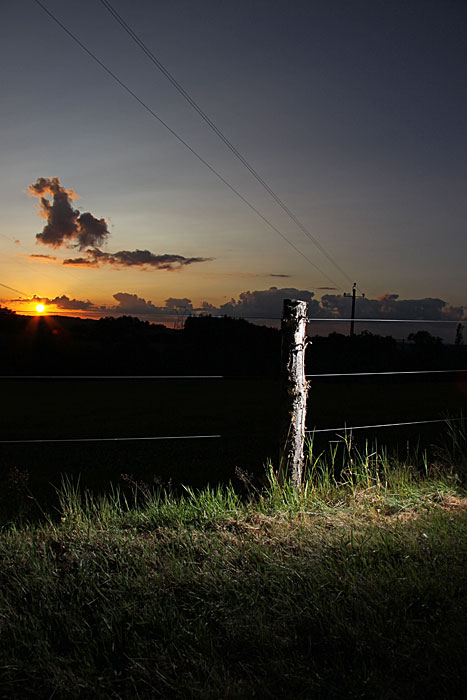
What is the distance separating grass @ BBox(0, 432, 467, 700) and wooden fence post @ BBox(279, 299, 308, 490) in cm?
49

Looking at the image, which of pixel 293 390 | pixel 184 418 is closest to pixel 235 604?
pixel 293 390

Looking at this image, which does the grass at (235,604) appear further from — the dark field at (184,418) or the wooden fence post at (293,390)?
the dark field at (184,418)

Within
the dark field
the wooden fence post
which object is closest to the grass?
the wooden fence post

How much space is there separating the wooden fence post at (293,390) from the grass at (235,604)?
486mm

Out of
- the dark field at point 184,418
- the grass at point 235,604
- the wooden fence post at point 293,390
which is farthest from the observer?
the dark field at point 184,418

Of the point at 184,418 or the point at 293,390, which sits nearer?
the point at 293,390

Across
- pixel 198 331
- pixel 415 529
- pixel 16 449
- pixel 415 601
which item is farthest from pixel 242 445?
pixel 198 331

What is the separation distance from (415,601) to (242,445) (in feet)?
27.8

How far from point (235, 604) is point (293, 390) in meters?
1.91

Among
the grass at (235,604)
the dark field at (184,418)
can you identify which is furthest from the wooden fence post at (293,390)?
the grass at (235,604)

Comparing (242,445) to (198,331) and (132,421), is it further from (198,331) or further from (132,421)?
(198,331)

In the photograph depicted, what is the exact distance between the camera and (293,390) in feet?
13.8

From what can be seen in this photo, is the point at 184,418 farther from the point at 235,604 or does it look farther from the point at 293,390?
the point at 235,604

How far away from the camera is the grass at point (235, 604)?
83.7 inches
